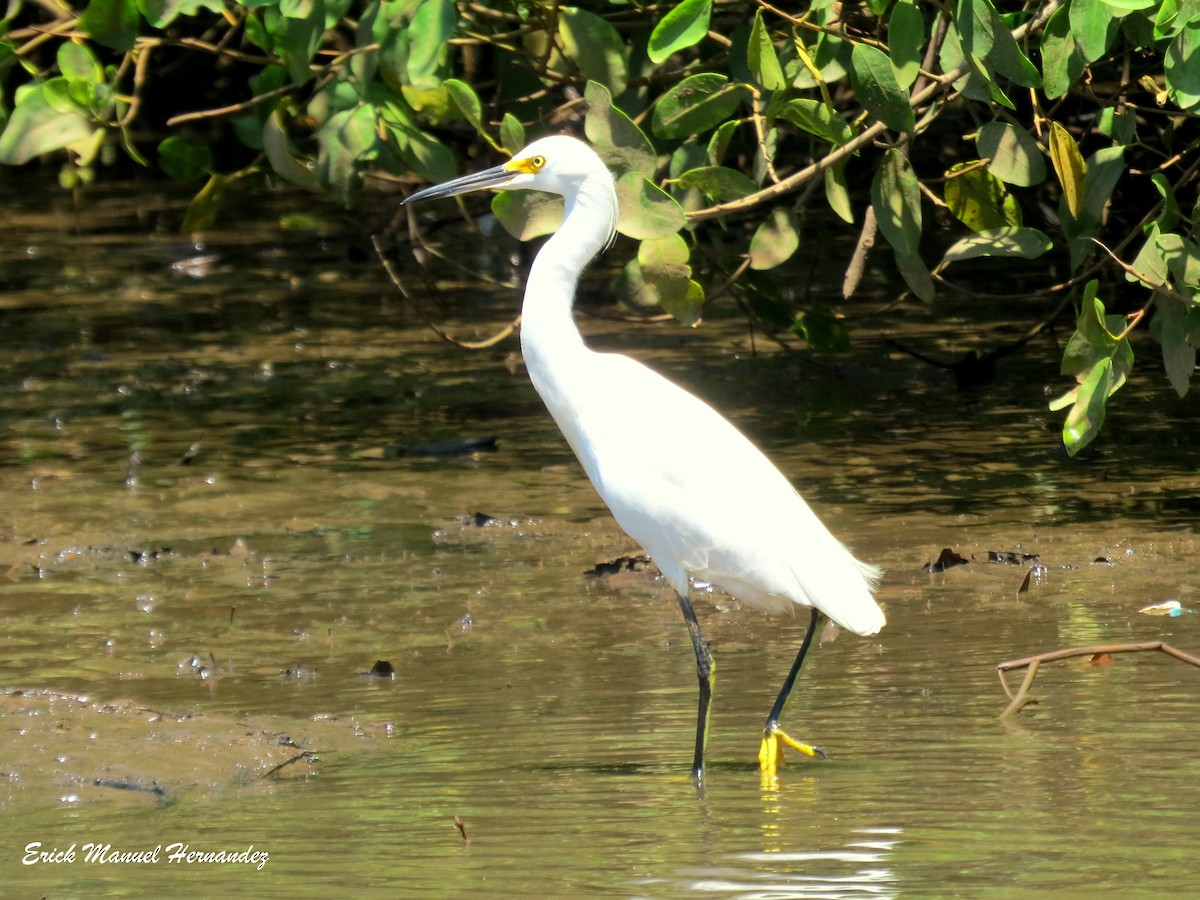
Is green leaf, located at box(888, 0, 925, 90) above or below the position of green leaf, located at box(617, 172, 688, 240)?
above

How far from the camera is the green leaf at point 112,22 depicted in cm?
670

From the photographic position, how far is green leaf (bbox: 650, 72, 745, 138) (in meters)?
5.91

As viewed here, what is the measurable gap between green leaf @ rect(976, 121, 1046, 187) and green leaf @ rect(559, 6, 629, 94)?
1236mm

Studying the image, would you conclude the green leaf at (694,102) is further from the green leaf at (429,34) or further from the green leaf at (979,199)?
the green leaf at (979,199)

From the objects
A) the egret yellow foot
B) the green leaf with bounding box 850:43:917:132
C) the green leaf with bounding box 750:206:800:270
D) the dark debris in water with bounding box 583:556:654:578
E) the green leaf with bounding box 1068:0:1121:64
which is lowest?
the dark debris in water with bounding box 583:556:654:578

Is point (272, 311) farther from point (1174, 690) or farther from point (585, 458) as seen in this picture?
point (1174, 690)

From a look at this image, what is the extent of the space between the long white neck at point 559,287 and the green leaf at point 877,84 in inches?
38.0

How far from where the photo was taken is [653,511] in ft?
16.0

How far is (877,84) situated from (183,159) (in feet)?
9.91

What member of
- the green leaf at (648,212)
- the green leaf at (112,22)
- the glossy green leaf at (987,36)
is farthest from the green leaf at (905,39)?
the green leaf at (112,22)

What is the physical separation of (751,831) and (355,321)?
741 centimetres

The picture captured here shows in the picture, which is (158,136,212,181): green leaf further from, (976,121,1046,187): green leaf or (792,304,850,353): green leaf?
(976,121,1046,187): green leaf

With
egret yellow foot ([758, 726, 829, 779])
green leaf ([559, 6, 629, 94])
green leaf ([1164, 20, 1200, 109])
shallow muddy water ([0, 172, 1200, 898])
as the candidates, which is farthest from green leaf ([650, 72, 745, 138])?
egret yellow foot ([758, 726, 829, 779])

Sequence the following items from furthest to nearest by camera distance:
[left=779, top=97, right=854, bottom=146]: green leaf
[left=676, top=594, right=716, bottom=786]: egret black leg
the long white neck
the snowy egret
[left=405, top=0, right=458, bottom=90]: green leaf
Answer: [left=405, top=0, right=458, bottom=90]: green leaf < [left=779, top=97, right=854, bottom=146]: green leaf < the long white neck < the snowy egret < [left=676, top=594, right=716, bottom=786]: egret black leg
